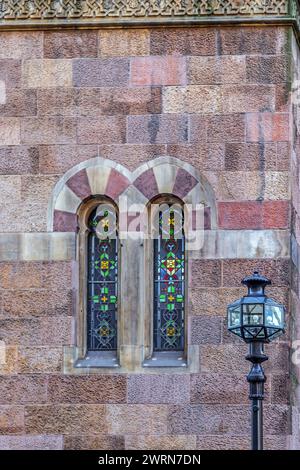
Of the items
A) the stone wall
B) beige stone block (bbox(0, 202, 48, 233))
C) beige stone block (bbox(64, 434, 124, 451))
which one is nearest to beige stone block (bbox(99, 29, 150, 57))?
the stone wall

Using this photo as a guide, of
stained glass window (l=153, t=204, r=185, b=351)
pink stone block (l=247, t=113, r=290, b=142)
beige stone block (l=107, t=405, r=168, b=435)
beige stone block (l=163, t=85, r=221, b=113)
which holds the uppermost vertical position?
beige stone block (l=163, t=85, r=221, b=113)

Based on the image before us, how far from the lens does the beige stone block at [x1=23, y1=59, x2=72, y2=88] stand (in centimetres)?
1988

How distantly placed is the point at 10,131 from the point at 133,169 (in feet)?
4.40

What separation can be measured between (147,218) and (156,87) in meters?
1.34

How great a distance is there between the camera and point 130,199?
19.7 metres

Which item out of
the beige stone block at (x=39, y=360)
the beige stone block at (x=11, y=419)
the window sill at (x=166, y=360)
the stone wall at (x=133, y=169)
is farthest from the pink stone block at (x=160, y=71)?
the beige stone block at (x=11, y=419)

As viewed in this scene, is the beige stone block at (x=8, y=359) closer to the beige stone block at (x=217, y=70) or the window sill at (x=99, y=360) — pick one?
the window sill at (x=99, y=360)

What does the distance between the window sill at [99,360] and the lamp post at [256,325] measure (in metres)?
3.04

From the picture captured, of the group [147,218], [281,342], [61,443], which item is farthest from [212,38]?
[61,443]

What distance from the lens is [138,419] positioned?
63.4ft

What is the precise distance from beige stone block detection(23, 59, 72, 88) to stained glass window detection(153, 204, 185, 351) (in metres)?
1.68

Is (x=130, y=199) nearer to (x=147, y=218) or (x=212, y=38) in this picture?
(x=147, y=218)

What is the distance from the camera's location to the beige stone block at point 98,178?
1972 cm

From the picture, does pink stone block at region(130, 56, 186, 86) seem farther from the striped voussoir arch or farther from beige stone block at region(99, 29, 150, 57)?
the striped voussoir arch
